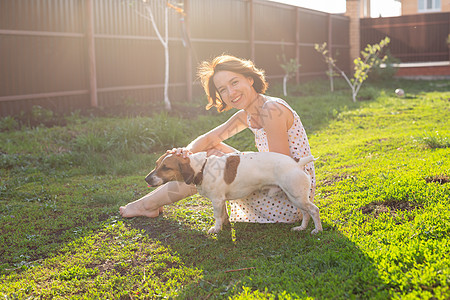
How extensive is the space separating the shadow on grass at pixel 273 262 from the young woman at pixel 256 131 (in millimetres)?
141

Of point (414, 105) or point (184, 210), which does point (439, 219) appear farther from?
point (414, 105)

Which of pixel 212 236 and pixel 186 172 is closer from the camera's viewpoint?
pixel 186 172

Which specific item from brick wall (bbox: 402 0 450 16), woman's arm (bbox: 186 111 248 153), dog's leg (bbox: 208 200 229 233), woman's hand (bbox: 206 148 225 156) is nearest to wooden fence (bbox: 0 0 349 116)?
woman's arm (bbox: 186 111 248 153)

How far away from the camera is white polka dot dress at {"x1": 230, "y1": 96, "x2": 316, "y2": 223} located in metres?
3.48

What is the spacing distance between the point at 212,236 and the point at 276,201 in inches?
22.2

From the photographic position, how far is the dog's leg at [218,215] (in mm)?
3316

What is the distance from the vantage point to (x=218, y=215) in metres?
3.39

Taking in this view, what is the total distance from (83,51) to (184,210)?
18.5ft

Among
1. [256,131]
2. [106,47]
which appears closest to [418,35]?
[106,47]

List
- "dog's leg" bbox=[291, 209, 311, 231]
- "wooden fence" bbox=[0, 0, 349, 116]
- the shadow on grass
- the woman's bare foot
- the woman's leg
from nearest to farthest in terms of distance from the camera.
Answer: the shadow on grass < "dog's leg" bbox=[291, 209, 311, 231] < the woman's leg < the woman's bare foot < "wooden fence" bbox=[0, 0, 349, 116]

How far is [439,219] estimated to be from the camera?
2969 millimetres

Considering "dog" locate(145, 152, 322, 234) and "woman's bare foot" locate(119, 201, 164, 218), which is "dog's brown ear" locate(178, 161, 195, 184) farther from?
"woman's bare foot" locate(119, 201, 164, 218)

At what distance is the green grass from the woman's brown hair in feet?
3.46

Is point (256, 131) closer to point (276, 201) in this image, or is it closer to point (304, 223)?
point (276, 201)
